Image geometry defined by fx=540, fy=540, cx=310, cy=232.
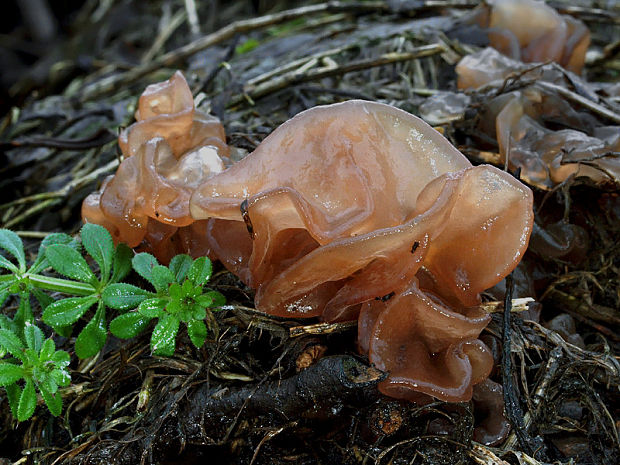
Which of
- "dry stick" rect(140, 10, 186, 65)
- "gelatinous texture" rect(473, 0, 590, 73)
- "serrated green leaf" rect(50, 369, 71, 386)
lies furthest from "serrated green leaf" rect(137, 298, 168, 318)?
"dry stick" rect(140, 10, 186, 65)

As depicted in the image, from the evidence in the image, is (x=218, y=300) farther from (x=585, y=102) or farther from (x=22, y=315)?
(x=585, y=102)

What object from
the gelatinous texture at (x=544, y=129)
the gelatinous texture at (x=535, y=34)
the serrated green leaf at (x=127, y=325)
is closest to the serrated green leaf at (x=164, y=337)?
the serrated green leaf at (x=127, y=325)

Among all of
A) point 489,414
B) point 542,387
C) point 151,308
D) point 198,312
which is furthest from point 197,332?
point 542,387

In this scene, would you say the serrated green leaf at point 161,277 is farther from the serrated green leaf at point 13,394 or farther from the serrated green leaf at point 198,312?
the serrated green leaf at point 13,394

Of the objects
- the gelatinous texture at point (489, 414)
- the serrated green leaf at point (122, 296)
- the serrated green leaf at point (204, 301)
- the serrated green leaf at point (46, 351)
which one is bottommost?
the gelatinous texture at point (489, 414)

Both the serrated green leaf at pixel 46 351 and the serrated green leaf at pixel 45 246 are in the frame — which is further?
the serrated green leaf at pixel 45 246

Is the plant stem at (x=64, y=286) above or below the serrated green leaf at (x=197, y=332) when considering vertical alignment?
above
